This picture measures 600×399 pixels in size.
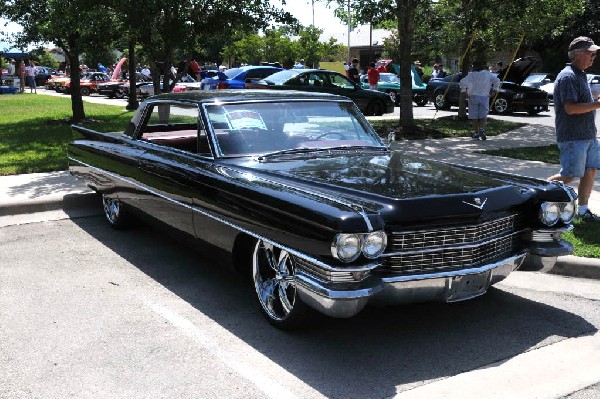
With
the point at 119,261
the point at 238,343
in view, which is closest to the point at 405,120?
the point at 119,261

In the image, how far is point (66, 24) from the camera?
12359 mm

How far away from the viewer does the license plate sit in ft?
12.8

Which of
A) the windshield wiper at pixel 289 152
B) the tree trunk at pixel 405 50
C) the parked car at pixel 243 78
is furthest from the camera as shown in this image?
the parked car at pixel 243 78

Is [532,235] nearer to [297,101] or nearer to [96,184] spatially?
[297,101]

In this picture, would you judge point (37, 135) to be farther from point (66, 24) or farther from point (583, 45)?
point (583, 45)

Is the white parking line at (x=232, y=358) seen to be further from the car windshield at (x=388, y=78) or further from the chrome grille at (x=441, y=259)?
the car windshield at (x=388, y=78)

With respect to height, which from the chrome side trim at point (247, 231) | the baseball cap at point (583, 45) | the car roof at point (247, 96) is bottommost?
the chrome side trim at point (247, 231)

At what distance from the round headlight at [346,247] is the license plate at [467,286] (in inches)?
27.2

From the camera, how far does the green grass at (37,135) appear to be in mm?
10016

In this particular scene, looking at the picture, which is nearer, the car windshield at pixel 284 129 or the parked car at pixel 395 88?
the car windshield at pixel 284 129

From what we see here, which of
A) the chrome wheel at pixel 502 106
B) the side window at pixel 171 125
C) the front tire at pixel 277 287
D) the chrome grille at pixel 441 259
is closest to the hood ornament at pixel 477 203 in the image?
the chrome grille at pixel 441 259

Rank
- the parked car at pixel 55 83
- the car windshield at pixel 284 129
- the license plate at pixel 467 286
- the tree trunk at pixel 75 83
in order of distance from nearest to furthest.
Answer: the license plate at pixel 467 286, the car windshield at pixel 284 129, the tree trunk at pixel 75 83, the parked car at pixel 55 83

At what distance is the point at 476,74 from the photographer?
13.9 meters

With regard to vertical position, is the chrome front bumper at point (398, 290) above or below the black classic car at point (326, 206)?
below
